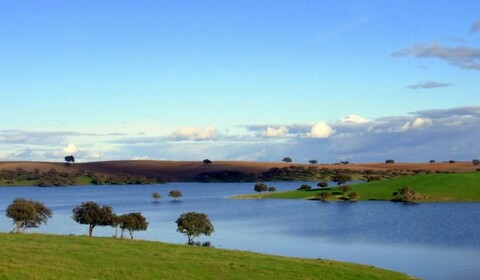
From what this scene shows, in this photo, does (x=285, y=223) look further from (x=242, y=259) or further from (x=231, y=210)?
(x=242, y=259)

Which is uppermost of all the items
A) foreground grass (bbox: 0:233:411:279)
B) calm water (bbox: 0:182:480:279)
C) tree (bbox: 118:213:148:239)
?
tree (bbox: 118:213:148:239)

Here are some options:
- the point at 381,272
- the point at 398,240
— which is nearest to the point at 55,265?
the point at 381,272

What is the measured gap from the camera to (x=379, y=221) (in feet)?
418

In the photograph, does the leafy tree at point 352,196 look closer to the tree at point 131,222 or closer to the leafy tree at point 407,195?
the leafy tree at point 407,195

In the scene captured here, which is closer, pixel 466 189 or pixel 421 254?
pixel 421 254

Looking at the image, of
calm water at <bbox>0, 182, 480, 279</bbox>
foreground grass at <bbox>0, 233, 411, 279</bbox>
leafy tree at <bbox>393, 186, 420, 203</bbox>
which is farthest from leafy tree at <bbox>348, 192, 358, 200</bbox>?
foreground grass at <bbox>0, 233, 411, 279</bbox>

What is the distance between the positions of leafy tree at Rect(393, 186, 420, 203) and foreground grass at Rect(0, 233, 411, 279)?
12464 centimetres

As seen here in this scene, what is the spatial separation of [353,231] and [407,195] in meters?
79.9

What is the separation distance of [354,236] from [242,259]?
44805 millimetres

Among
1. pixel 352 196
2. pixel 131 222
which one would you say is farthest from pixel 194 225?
pixel 352 196

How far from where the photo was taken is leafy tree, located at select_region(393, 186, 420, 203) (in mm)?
183725

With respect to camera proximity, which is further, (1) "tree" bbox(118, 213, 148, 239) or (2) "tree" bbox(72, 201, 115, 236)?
(2) "tree" bbox(72, 201, 115, 236)

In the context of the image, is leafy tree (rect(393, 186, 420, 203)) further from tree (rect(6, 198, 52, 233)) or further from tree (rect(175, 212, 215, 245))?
tree (rect(6, 198, 52, 233))

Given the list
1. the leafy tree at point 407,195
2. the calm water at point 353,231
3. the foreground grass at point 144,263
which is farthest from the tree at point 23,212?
the leafy tree at point 407,195
